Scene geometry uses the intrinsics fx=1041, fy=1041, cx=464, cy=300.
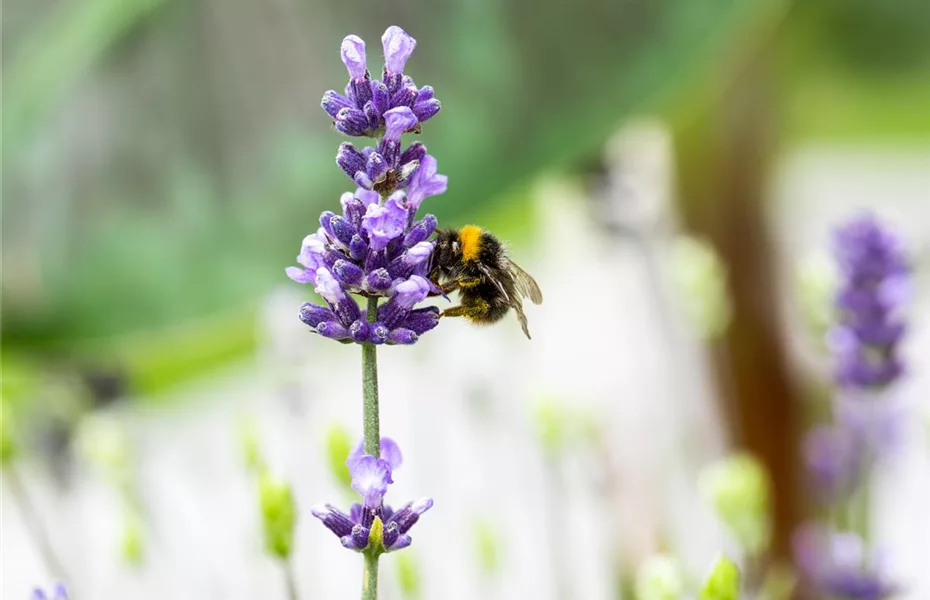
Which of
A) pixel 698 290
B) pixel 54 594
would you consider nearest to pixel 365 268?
pixel 54 594

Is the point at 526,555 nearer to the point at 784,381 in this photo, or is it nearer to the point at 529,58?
the point at 784,381

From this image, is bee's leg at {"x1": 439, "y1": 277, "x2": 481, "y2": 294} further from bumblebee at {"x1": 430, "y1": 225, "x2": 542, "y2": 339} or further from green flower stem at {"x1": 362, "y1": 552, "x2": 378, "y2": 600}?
green flower stem at {"x1": 362, "y1": 552, "x2": 378, "y2": 600}

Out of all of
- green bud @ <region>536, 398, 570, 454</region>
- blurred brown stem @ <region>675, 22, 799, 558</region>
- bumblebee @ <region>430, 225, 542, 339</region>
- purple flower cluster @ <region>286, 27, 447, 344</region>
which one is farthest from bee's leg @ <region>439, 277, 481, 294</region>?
blurred brown stem @ <region>675, 22, 799, 558</region>

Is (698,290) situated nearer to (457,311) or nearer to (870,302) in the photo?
(870,302)

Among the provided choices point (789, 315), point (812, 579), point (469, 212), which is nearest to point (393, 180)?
point (469, 212)

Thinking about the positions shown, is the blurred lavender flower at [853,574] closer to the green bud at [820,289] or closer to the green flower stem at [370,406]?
the green bud at [820,289]
